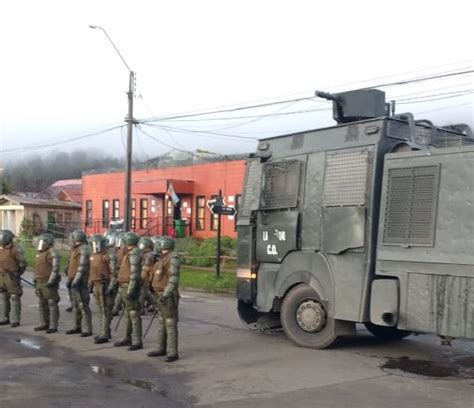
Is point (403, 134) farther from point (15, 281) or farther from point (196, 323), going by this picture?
point (15, 281)

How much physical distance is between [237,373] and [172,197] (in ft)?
72.2

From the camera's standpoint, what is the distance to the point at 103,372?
8398mm

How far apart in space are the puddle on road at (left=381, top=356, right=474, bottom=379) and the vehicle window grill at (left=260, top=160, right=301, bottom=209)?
9.08ft

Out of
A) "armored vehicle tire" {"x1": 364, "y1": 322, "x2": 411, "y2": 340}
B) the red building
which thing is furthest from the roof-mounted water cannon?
the red building

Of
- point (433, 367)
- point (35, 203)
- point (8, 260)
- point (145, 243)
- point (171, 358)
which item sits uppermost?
point (145, 243)

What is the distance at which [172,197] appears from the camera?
30047mm

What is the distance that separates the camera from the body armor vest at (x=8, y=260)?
40.7 ft

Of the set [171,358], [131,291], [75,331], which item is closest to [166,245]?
[131,291]

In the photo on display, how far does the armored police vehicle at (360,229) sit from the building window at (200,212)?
20.8m

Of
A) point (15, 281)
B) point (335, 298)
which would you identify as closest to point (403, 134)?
point (335, 298)

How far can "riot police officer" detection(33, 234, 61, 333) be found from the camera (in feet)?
37.7

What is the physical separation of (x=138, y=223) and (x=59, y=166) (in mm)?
68545

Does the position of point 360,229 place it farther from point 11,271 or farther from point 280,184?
point 11,271

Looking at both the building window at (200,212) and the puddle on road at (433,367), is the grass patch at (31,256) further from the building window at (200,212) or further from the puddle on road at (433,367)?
the puddle on road at (433,367)
